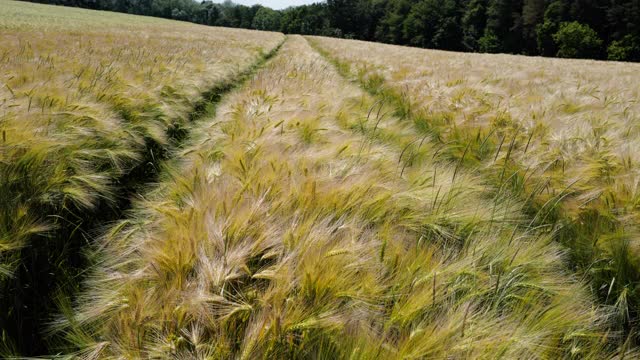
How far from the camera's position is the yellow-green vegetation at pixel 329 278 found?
947mm

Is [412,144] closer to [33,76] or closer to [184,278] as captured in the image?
[184,278]

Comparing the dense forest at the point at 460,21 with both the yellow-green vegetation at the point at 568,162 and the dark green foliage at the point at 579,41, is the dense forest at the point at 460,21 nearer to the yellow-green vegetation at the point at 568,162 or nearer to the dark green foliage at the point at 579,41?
the dark green foliage at the point at 579,41

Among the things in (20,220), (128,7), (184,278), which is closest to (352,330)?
(184,278)

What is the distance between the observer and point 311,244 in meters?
1.21

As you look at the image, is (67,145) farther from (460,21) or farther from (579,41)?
(460,21)

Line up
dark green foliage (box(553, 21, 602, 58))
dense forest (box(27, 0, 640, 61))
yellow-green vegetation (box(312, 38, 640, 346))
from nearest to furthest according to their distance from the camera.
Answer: yellow-green vegetation (box(312, 38, 640, 346)) → dark green foliage (box(553, 21, 602, 58)) → dense forest (box(27, 0, 640, 61))

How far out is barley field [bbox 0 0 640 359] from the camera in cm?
99

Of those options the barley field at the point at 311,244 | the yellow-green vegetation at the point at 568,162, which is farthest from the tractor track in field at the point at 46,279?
the yellow-green vegetation at the point at 568,162

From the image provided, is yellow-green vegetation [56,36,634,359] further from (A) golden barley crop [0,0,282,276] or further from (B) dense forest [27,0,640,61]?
(B) dense forest [27,0,640,61]

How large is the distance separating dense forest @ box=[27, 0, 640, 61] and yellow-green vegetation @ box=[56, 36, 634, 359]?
55.0 m

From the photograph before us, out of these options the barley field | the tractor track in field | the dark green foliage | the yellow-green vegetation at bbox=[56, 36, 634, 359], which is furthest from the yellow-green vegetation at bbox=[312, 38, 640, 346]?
the dark green foliage

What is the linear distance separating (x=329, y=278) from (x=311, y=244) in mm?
162

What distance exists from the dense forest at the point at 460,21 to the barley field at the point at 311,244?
178 feet

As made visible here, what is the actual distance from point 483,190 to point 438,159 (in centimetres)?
77
